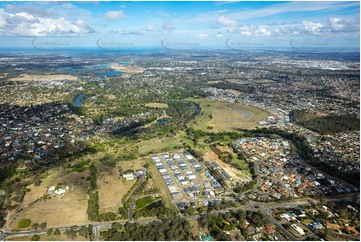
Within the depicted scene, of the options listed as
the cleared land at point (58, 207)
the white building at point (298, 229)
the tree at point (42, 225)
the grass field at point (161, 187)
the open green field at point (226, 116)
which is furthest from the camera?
the open green field at point (226, 116)

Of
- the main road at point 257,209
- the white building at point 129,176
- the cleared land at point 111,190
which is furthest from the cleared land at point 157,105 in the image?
the main road at point 257,209

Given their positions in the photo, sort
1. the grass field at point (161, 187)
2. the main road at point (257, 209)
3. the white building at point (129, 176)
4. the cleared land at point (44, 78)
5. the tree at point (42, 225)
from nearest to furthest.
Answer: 1. the main road at point (257, 209)
2. the tree at point (42, 225)
3. the grass field at point (161, 187)
4. the white building at point (129, 176)
5. the cleared land at point (44, 78)

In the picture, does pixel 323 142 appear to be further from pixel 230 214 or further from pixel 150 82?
pixel 150 82

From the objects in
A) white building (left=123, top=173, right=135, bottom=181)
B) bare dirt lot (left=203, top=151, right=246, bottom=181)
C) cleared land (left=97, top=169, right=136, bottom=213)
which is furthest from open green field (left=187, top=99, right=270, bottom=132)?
cleared land (left=97, top=169, right=136, bottom=213)

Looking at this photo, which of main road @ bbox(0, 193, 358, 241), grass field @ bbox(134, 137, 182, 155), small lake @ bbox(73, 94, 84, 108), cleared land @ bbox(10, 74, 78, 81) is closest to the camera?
main road @ bbox(0, 193, 358, 241)

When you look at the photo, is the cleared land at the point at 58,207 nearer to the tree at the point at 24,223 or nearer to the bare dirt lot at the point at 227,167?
the tree at the point at 24,223

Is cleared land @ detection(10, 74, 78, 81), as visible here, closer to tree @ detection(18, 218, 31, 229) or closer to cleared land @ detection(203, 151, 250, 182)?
cleared land @ detection(203, 151, 250, 182)

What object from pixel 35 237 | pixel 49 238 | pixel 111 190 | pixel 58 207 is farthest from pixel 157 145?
pixel 35 237
